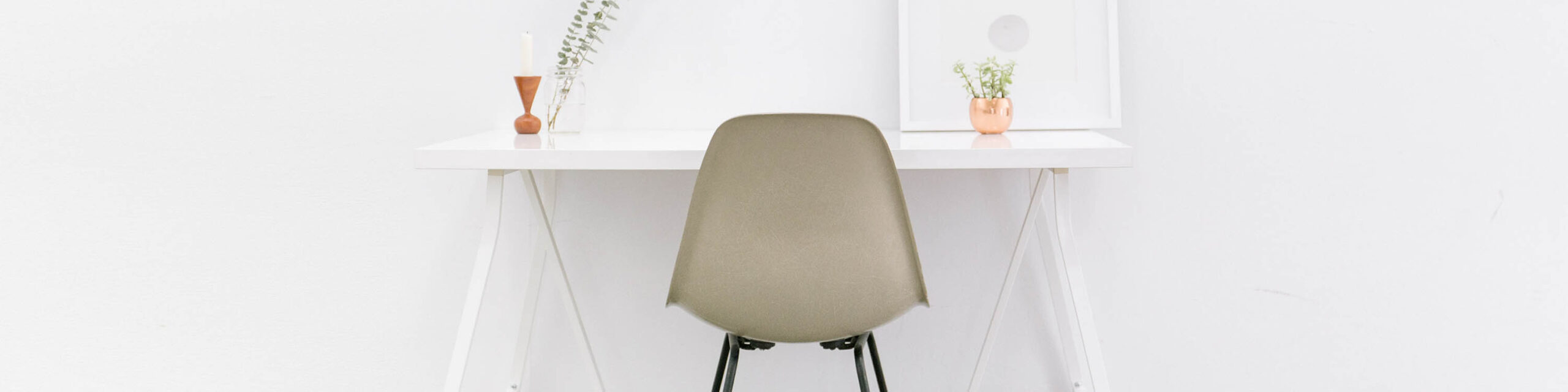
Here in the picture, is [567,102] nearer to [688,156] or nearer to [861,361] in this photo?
[688,156]

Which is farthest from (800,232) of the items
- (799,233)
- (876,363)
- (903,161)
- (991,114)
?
(991,114)

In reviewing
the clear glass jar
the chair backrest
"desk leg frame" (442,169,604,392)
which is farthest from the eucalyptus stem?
the chair backrest

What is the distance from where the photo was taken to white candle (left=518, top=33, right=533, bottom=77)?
1.64 meters

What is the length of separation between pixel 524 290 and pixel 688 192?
0.40 metres

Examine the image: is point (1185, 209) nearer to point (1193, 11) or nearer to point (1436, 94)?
point (1193, 11)

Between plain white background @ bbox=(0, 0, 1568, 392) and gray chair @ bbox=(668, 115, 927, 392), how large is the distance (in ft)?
1.90

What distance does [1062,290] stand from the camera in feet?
5.40

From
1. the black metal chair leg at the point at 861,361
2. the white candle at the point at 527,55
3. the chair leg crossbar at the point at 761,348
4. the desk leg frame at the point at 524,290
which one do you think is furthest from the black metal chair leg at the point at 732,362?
the white candle at the point at 527,55

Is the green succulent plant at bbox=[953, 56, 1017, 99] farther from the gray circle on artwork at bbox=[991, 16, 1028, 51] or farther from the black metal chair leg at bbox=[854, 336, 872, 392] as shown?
the black metal chair leg at bbox=[854, 336, 872, 392]

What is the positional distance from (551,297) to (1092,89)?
3.73ft

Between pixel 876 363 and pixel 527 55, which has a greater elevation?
pixel 527 55

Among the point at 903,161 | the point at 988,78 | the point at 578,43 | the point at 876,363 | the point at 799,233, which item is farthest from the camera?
the point at 578,43

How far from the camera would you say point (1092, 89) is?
1.71 m

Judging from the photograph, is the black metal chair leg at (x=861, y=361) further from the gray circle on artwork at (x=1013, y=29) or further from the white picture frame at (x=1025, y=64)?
the gray circle on artwork at (x=1013, y=29)
